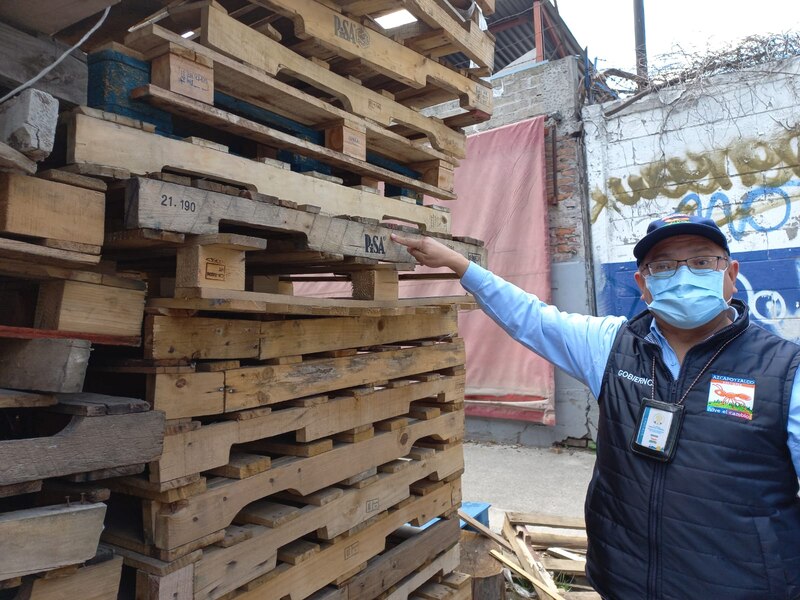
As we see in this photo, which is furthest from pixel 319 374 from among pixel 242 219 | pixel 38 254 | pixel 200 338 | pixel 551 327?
pixel 38 254

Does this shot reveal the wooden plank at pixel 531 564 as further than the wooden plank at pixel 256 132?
Yes

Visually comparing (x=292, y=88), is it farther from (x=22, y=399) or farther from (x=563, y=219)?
(x=563, y=219)

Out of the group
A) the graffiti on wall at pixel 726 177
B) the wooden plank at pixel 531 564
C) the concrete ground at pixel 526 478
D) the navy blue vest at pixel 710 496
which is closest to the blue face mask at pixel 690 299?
the navy blue vest at pixel 710 496

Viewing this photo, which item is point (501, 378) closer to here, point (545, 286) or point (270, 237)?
point (545, 286)

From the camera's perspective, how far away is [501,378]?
27.9ft

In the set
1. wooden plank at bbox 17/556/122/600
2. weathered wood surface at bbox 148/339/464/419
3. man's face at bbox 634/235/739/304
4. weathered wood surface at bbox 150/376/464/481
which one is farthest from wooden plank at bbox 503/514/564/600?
wooden plank at bbox 17/556/122/600

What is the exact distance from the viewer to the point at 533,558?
4695mm

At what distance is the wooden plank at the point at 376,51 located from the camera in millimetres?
2543

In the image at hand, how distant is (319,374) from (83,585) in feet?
3.90

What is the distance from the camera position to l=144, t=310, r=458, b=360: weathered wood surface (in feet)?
7.14

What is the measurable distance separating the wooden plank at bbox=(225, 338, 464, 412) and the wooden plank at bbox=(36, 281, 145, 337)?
43cm

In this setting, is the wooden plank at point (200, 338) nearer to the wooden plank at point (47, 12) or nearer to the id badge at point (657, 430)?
the wooden plank at point (47, 12)

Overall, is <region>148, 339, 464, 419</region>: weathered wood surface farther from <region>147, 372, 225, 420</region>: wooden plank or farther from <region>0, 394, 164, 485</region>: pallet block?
<region>0, 394, 164, 485</region>: pallet block

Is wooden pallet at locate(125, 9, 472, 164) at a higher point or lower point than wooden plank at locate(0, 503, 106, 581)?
higher
